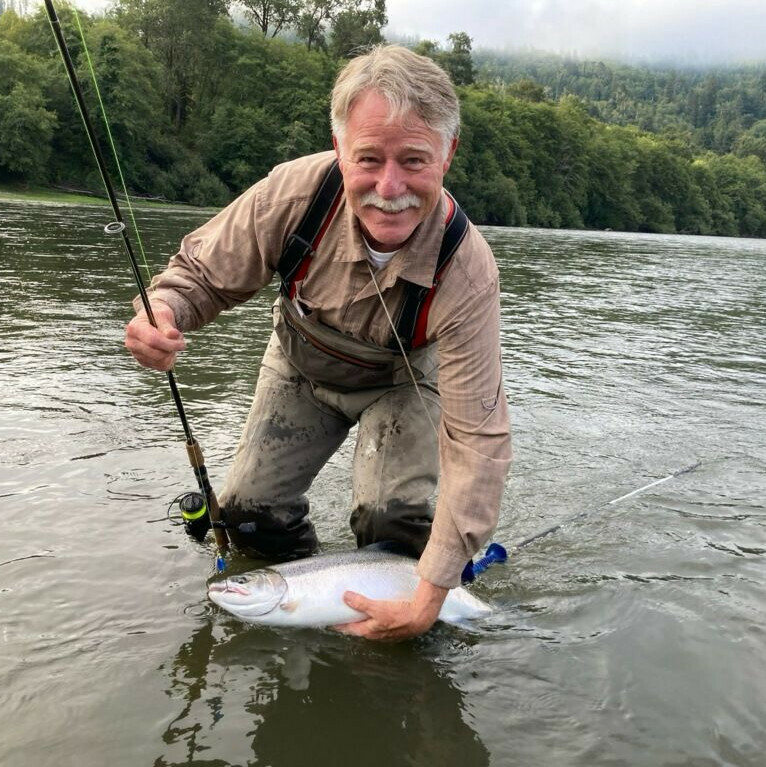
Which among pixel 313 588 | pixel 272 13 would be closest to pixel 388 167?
pixel 313 588

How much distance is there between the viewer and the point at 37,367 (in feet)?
23.7

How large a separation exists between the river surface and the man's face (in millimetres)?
1882

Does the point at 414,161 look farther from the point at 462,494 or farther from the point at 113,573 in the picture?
the point at 113,573

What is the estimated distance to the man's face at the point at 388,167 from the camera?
9.95ft

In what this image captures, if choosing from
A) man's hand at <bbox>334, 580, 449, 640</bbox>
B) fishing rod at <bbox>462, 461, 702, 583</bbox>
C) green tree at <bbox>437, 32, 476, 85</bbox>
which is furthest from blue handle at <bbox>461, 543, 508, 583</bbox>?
green tree at <bbox>437, 32, 476, 85</bbox>

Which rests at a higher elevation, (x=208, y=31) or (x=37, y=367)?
(x=208, y=31)

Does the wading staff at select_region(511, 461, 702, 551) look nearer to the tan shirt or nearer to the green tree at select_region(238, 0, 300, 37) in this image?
the tan shirt

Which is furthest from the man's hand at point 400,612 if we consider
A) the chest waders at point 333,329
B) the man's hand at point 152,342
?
the man's hand at point 152,342

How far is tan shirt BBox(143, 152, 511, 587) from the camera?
3170 millimetres

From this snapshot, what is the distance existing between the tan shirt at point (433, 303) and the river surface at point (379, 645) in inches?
24.0

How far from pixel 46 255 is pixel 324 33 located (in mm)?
68579

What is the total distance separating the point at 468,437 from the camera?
3232 mm

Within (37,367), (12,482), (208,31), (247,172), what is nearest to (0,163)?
(247,172)

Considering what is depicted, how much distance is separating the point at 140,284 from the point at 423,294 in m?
1.23
